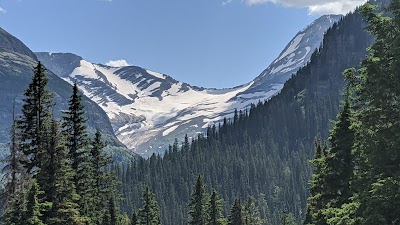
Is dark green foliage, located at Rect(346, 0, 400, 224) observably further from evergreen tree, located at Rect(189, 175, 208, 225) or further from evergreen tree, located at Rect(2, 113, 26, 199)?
evergreen tree, located at Rect(189, 175, 208, 225)

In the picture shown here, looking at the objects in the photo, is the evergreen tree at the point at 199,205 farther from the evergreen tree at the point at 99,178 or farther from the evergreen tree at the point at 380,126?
the evergreen tree at the point at 380,126

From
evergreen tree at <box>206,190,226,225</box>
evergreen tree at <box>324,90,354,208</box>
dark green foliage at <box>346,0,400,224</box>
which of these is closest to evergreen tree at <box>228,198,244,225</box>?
evergreen tree at <box>206,190,226,225</box>

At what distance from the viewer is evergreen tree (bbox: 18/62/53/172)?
32.4 meters

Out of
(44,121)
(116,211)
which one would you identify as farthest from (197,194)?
(44,121)

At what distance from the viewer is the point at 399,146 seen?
18828 mm

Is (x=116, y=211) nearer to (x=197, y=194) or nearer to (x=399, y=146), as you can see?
(x=197, y=194)

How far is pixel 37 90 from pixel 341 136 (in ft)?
62.4

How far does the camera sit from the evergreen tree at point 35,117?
106 feet

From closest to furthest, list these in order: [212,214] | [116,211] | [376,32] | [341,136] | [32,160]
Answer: [376,32] < [341,136] < [32,160] < [116,211] < [212,214]

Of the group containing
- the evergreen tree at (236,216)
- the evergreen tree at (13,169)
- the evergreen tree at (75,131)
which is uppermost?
the evergreen tree at (75,131)

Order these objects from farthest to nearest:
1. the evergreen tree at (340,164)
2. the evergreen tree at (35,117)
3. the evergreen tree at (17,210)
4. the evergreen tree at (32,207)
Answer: the evergreen tree at (35,117), the evergreen tree at (340,164), the evergreen tree at (17,210), the evergreen tree at (32,207)

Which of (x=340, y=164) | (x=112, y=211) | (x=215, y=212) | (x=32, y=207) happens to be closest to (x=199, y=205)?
(x=215, y=212)

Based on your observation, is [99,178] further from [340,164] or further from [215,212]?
[340,164]

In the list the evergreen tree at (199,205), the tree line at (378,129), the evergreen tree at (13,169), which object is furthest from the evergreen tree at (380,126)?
the evergreen tree at (199,205)
